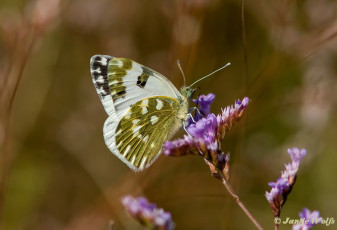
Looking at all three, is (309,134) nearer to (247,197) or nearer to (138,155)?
(247,197)

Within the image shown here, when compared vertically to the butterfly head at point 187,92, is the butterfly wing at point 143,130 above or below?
below

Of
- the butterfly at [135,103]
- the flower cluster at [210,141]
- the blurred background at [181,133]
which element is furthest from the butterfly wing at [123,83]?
the flower cluster at [210,141]

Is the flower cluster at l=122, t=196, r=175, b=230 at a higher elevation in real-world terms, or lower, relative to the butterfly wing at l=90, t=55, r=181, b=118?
lower

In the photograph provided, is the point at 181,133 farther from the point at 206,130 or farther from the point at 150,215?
the point at 150,215

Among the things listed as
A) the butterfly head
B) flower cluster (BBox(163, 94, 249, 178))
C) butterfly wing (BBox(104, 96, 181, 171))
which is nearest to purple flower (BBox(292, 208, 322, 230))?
flower cluster (BBox(163, 94, 249, 178))

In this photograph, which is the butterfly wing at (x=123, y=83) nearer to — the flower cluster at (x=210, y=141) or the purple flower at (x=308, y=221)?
the flower cluster at (x=210, y=141)

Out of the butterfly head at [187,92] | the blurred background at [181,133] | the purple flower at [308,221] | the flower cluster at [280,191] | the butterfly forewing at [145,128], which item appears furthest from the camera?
the blurred background at [181,133]

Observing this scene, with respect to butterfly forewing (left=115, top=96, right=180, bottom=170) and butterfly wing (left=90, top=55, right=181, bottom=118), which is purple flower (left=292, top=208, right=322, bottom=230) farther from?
butterfly wing (left=90, top=55, right=181, bottom=118)
